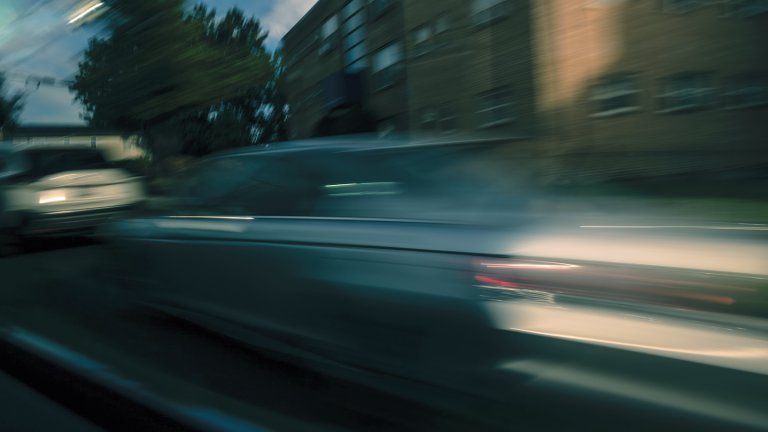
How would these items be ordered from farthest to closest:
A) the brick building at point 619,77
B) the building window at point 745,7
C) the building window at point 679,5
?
the building window at point 679,5 < the brick building at point 619,77 < the building window at point 745,7

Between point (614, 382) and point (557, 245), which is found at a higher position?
point (557, 245)

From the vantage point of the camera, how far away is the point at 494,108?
17.2 m

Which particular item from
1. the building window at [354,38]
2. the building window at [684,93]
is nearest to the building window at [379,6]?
the building window at [354,38]

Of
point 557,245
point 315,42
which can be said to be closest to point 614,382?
point 557,245

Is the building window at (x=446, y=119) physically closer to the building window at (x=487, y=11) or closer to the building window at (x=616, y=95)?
the building window at (x=487, y=11)

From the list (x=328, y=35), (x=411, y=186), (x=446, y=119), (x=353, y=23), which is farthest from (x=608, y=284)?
(x=328, y=35)

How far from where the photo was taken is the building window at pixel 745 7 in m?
12.3

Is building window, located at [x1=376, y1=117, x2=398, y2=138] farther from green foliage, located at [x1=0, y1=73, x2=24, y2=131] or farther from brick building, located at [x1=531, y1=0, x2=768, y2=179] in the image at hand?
green foliage, located at [x1=0, y1=73, x2=24, y2=131]

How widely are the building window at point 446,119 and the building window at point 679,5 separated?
7.26 meters

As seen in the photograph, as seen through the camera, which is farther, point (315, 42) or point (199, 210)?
point (315, 42)

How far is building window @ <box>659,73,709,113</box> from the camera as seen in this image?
13695mm

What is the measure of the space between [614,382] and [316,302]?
4.61 feet

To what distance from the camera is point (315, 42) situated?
30188 millimetres

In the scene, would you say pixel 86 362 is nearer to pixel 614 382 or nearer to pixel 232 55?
pixel 614 382
